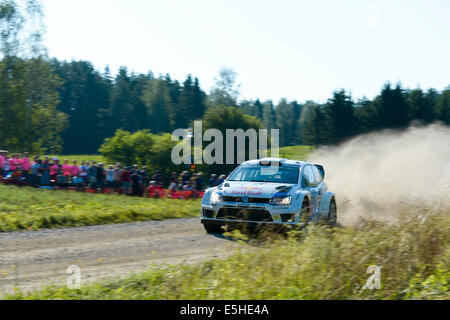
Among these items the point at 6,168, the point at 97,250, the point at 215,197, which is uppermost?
the point at 6,168

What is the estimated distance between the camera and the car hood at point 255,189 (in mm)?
9867

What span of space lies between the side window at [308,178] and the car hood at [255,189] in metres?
0.69

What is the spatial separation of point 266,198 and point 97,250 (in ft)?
11.3

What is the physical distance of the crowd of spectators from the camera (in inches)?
822

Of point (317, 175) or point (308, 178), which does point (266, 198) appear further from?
point (317, 175)

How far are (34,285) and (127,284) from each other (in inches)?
49.6

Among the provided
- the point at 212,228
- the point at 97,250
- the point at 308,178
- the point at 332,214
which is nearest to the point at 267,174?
the point at 308,178

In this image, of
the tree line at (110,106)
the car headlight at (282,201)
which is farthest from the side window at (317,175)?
the tree line at (110,106)

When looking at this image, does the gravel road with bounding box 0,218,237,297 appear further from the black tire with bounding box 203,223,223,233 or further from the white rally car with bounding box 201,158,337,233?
the white rally car with bounding box 201,158,337,233

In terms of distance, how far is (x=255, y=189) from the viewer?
10.0 meters

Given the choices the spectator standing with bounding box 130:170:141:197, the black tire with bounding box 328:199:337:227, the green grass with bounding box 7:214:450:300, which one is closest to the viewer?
the green grass with bounding box 7:214:450:300

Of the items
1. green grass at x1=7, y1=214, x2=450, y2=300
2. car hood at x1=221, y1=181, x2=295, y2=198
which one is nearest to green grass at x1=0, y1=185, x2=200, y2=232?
car hood at x1=221, y1=181, x2=295, y2=198

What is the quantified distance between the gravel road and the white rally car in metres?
0.63
